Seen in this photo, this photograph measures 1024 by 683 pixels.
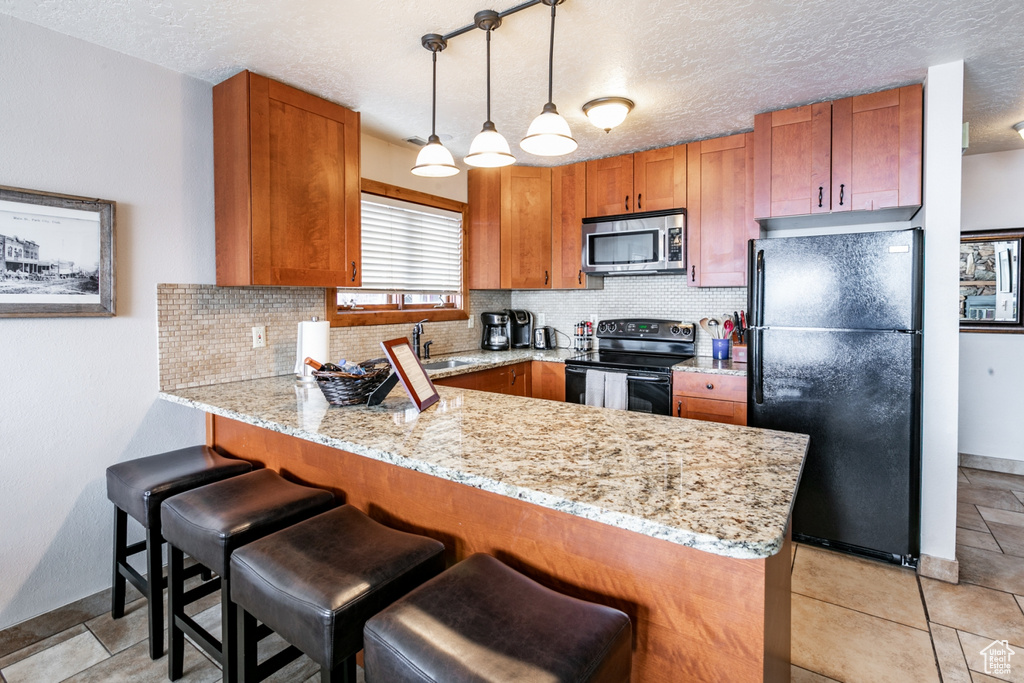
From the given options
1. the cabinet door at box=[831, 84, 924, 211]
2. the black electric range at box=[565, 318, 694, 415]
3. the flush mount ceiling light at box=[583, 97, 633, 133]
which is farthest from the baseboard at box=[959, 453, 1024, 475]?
the flush mount ceiling light at box=[583, 97, 633, 133]

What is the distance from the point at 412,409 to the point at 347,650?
864 mm

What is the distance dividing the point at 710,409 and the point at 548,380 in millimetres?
1182

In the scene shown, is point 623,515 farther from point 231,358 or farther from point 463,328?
point 463,328

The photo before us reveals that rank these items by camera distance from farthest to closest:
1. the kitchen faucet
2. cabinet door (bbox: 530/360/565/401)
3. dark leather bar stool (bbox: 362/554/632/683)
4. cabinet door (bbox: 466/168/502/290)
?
cabinet door (bbox: 466/168/502/290), cabinet door (bbox: 530/360/565/401), the kitchen faucet, dark leather bar stool (bbox: 362/554/632/683)

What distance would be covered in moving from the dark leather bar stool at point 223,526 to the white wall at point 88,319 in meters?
0.79

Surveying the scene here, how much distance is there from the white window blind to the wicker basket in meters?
1.51

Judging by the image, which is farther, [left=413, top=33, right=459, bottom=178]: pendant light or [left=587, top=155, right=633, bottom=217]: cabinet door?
[left=587, top=155, right=633, bottom=217]: cabinet door

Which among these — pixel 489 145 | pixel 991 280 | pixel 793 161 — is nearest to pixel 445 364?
pixel 489 145

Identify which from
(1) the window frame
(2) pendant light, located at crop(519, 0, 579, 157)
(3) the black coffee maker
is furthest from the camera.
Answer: (3) the black coffee maker

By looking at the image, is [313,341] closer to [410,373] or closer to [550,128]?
[410,373]

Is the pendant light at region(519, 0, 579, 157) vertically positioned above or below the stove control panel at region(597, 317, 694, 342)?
above

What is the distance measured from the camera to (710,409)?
302 centimetres

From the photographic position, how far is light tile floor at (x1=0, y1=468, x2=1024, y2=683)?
1.77 metres

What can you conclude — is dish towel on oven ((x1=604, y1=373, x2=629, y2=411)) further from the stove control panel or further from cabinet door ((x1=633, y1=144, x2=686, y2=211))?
cabinet door ((x1=633, y1=144, x2=686, y2=211))
